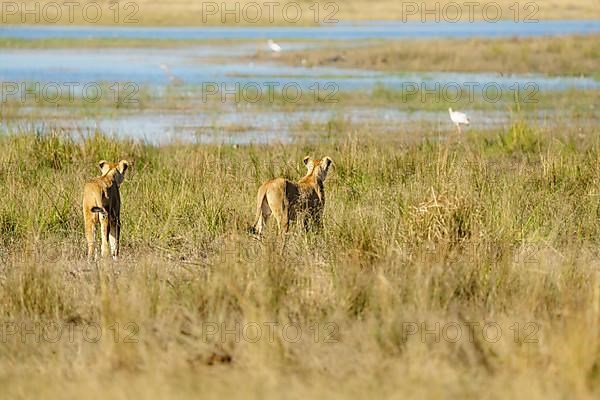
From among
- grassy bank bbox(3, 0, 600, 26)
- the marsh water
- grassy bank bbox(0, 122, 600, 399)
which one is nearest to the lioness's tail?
grassy bank bbox(0, 122, 600, 399)

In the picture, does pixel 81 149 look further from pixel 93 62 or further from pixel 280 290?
pixel 93 62

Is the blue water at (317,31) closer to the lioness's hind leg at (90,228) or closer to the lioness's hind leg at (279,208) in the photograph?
the lioness's hind leg at (279,208)

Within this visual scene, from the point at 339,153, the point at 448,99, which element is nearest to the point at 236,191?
the point at 339,153

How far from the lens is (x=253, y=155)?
15023 millimetres

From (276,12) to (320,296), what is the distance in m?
69.8

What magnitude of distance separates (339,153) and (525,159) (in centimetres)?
280

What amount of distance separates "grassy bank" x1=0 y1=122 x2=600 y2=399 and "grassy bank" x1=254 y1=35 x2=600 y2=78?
79.8 feet

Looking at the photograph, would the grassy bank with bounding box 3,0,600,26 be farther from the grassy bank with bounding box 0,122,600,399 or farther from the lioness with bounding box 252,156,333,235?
the lioness with bounding box 252,156,333,235

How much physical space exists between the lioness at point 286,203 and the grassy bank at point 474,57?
25405 millimetres

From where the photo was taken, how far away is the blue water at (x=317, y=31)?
56531mm

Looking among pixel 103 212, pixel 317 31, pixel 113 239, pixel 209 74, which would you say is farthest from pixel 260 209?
pixel 317 31

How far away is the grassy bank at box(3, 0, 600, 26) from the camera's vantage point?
70.2m

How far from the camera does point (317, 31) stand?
64750 mm

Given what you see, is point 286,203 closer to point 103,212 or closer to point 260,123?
point 103,212
